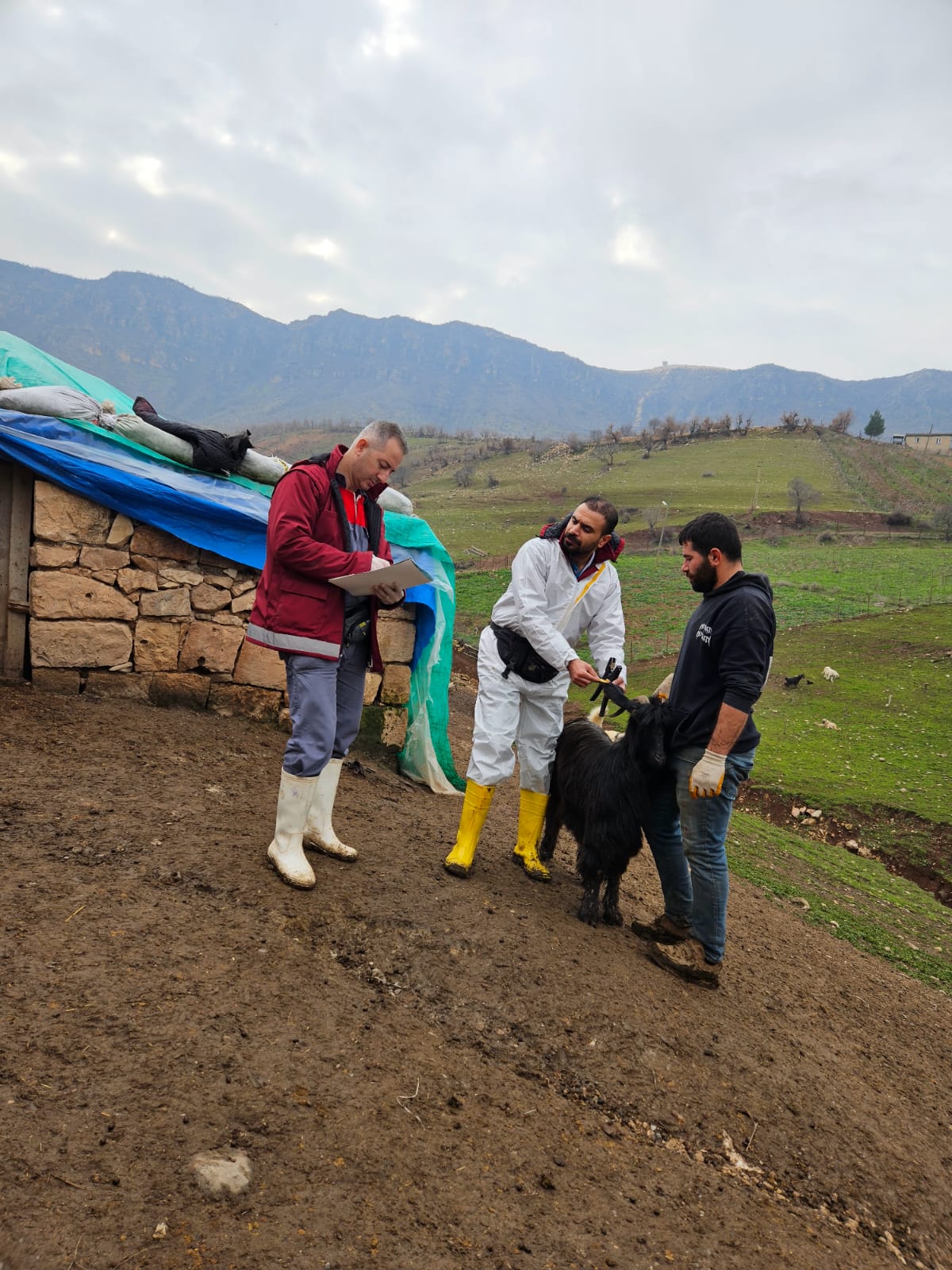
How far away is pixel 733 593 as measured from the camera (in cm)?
350

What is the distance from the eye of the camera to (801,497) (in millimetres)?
45469

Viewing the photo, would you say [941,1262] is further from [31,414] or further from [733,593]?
[31,414]

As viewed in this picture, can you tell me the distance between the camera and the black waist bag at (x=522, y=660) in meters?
4.20

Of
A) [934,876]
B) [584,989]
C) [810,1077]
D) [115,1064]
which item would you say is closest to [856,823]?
[934,876]

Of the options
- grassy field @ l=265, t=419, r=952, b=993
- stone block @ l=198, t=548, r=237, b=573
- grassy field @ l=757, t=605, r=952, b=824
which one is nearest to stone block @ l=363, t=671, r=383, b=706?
stone block @ l=198, t=548, r=237, b=573

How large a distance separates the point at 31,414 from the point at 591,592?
4.07 metres

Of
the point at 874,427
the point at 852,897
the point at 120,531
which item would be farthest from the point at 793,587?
the point at 874,427

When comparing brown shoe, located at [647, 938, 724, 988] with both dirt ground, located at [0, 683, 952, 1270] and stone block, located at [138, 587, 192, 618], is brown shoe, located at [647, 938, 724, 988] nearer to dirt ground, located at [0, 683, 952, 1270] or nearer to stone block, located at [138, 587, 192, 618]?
dirt ground, located at [0, 683, 952, 1270]

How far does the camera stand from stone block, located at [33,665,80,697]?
5223 mm

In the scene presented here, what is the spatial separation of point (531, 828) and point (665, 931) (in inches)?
39.8

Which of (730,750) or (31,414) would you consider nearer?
(730,750)

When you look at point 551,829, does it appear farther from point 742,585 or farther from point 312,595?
point 312,595

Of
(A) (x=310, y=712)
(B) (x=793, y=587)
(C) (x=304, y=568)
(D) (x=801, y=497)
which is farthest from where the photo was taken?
(D) (x=801, y=497)

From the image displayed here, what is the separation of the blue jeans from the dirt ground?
0.34 meters
